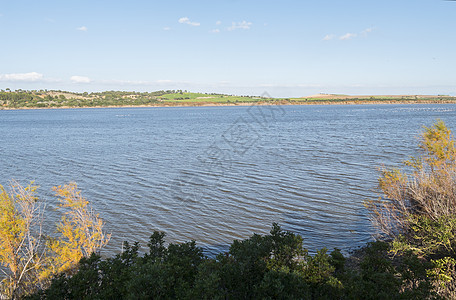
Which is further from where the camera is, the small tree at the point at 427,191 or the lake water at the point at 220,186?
the lake water at the point at 220,186

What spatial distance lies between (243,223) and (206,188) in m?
5.83

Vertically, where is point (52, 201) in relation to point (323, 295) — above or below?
below

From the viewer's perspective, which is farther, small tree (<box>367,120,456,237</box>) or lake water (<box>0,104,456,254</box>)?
lake water (<box>0,104,456,254</box>)

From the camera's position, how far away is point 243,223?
14531 mm

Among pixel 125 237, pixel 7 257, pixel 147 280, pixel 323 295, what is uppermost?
pixel 147 280

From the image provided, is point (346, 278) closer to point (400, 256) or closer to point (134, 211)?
point (400, 256)

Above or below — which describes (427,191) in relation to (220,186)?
above

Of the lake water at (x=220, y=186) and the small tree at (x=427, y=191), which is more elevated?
the small tree at (x=427, y=191)

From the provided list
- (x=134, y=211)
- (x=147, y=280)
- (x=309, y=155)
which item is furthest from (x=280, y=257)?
(x=309, y=155)

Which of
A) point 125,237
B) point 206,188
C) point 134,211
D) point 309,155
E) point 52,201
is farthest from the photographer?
point 309,155

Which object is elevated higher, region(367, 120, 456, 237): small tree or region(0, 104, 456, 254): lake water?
region(367, 120, 456, 237): small tree

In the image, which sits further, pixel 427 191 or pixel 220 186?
pixel 220 186

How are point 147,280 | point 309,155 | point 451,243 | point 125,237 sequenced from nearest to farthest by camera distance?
point 147,280, point 451,243, point 125,237, point 309,155

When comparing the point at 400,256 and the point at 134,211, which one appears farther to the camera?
the point at 134,211
